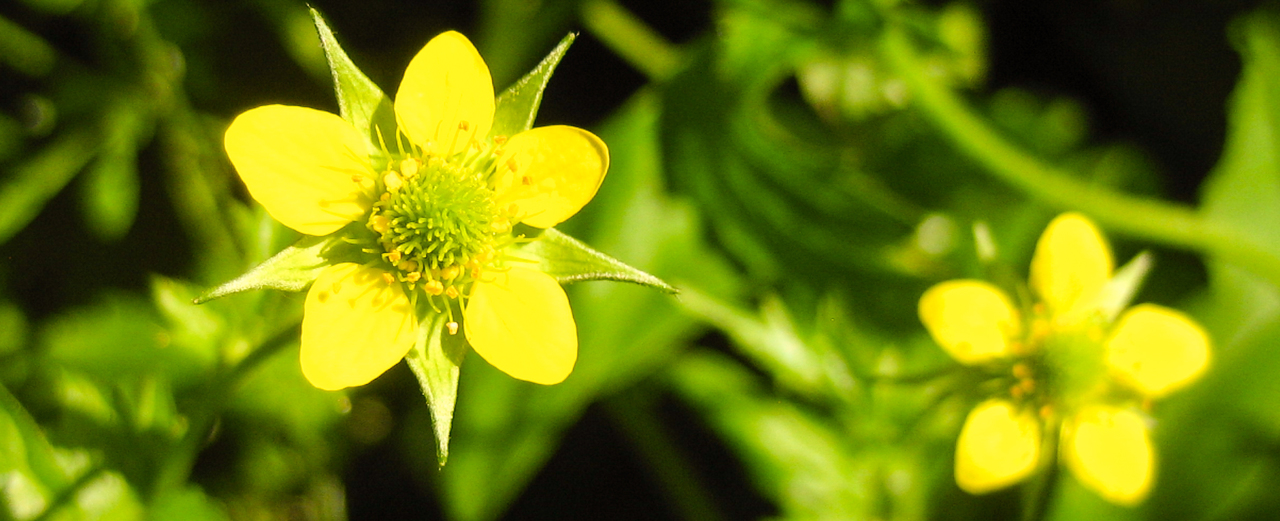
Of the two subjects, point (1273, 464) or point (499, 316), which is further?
point (1273, 464)

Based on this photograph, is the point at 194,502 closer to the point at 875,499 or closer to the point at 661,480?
the point at 661,480

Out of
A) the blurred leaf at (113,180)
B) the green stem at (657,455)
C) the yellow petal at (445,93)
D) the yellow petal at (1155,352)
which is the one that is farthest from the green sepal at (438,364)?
the yellow petal at (1155,352)

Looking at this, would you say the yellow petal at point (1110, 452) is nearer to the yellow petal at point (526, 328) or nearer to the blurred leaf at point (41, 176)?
the yellow petal at point (526, 328)

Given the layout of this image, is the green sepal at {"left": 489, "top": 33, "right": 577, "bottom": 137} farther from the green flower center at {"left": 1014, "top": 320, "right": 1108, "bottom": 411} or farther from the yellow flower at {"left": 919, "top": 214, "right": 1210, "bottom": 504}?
the green flower center at {"left": 1014, "top": 320, "right": 1108, "bottom": 411}

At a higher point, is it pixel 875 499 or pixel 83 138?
pixel 875 499

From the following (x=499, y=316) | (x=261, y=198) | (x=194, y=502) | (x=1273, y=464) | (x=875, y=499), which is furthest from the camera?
(x=1273, y=464)

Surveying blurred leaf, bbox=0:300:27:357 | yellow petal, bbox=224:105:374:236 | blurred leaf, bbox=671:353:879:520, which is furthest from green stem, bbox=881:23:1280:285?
blurred leaf, bbox=0:300:27:357

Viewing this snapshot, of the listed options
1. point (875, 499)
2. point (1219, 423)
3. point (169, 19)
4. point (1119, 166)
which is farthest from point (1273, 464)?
point (169, 19)
